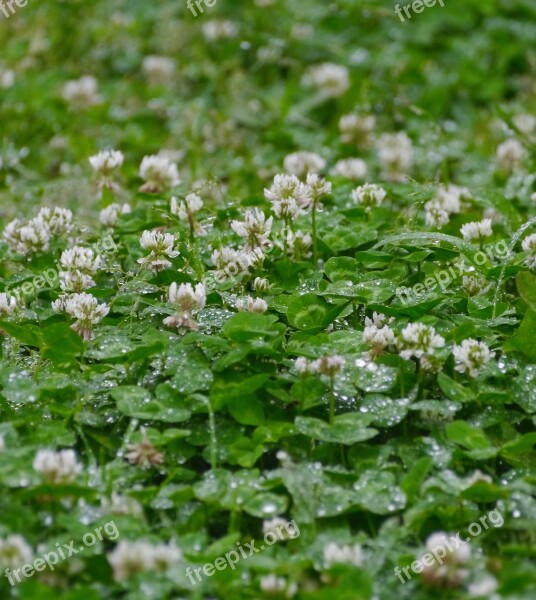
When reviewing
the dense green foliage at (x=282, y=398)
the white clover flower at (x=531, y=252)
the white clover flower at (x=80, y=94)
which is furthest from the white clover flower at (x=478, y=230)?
the white clover flower at (x=80, y=94)

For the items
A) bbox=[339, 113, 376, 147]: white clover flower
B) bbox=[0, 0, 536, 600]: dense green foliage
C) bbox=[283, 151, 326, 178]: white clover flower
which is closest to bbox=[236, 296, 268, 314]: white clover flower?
bbox=[0, 0, 536, 600]: dense green foliage

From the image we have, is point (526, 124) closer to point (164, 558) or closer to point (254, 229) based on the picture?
point (254, 229)

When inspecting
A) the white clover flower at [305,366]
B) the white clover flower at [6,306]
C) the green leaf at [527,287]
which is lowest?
the green leaf at [527,287]

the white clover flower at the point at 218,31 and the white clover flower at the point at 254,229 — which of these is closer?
the white clover flower at the point at 254,229

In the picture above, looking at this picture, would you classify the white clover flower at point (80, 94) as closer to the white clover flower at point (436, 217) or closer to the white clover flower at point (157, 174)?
the white clover flower at point (157, 174)

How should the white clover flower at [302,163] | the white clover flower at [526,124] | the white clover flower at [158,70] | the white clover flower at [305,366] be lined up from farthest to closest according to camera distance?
the white clover flower at [158,70] → the white clover flower at [526,124] → the white clover flower at [302,163] → the white clover flower at [305,366]

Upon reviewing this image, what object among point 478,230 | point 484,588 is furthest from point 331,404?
point 478,230
